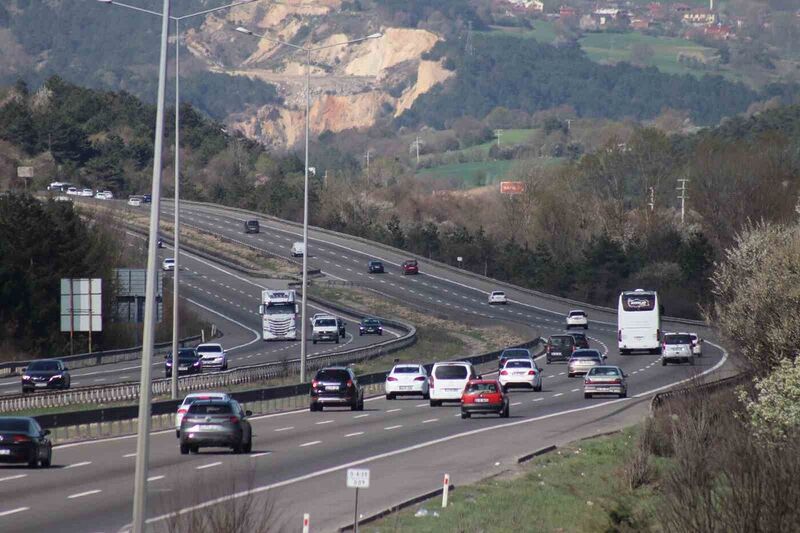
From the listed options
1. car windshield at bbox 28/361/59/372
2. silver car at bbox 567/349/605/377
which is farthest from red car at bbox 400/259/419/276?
car windshield at bbox 28/361/59/372

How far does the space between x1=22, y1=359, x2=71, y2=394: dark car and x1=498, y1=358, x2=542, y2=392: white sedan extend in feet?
52.5

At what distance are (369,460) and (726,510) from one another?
15.3 metres

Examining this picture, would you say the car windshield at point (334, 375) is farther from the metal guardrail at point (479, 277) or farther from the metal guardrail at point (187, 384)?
the metal guardrail at point (479, 277)

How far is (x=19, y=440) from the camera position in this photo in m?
28.0

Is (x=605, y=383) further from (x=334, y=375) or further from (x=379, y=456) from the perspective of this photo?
(x=379, y=456)

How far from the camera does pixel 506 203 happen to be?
551 feet

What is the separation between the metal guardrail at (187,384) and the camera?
1724 inches

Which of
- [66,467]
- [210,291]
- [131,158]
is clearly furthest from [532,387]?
[131,158]

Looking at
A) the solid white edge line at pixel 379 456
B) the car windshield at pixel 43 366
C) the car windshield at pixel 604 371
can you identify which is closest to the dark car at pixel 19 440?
the solid white edge line at pixel 379 456

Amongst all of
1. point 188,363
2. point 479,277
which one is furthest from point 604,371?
point 479,277

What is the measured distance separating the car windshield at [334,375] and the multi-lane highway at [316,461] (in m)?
1.07

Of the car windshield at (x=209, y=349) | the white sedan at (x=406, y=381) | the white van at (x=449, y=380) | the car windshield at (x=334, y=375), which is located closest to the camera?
the car windshield at (x=334, y=375)

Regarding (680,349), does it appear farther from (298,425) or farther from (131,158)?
(131,158)

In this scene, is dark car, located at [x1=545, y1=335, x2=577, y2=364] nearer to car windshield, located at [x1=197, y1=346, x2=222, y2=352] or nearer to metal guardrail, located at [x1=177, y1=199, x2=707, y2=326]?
car windshield, located at [x1=197, y1=346, x2=222, y2=352]
